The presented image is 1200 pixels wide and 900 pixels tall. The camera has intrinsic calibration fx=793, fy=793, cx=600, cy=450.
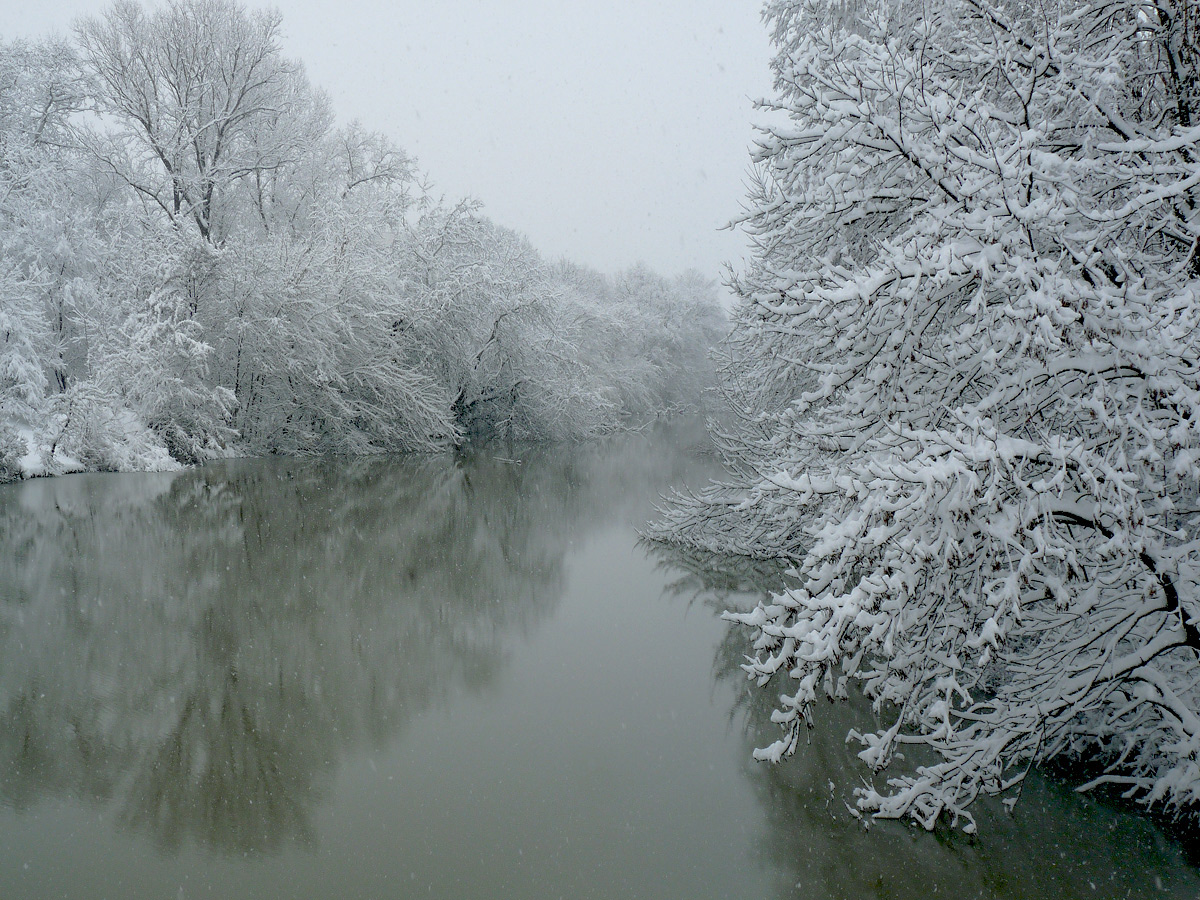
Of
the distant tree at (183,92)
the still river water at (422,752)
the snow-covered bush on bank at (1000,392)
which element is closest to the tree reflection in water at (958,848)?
the still river water at (422,752)

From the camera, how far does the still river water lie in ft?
11.9

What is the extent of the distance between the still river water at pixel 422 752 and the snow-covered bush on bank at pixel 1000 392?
1.60 feet

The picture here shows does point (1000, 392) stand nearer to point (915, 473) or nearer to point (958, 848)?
point (915, 473)

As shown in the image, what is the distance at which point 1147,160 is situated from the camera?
4238mm

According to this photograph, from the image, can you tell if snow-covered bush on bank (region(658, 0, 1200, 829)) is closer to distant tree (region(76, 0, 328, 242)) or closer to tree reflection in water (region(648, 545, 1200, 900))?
tree reflection in water (region(648, 545, 1200, 900))

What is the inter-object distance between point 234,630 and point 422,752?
282 centimetres

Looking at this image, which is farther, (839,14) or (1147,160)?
(839,14)

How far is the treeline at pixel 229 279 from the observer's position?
54.2 feet

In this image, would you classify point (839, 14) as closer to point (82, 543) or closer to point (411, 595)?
point (411, 595)

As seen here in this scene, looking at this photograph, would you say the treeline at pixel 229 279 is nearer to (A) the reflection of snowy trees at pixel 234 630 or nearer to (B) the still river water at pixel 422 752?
(A) the reflection of snowy trees at pixel 234 630

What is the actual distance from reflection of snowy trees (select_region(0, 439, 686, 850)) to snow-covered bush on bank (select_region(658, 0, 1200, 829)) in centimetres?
297

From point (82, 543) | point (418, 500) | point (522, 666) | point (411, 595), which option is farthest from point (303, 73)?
point (522, 666)

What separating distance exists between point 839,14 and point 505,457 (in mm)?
14638

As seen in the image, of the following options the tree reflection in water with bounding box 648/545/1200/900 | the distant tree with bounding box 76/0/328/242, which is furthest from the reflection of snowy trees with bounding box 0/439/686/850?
the distant tree with bounding box 76/0/328/242
